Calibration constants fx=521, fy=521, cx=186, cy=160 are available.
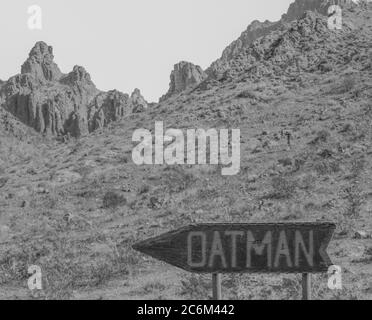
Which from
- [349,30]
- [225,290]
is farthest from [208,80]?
[225,290]

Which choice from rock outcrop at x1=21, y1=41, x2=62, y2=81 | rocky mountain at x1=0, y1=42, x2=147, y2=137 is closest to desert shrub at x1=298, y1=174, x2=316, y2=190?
rocky mountain at x1=0, y1=42, x2=147, y2=137

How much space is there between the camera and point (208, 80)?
48.2m

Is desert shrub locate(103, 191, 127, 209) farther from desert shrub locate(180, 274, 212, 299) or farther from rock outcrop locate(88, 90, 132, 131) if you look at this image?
rock outcrop locate(88, 90, 132, 131)

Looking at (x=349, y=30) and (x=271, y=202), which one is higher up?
(x=349, y=30)

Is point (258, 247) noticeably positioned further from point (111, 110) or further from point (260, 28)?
point (260, 28)

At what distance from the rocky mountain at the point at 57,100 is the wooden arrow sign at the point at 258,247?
108752 mm

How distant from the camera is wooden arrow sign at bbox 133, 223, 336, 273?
5.58 meters

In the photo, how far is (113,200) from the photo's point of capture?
77.0ft

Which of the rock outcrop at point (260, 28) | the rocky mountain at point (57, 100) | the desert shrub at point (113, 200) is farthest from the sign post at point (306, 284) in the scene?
the rock outcrop at point (260, 28)

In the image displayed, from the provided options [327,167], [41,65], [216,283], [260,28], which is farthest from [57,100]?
[216,283]

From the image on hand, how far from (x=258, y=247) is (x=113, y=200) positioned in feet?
60.3

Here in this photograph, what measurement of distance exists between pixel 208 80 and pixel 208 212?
2999 centimetres
